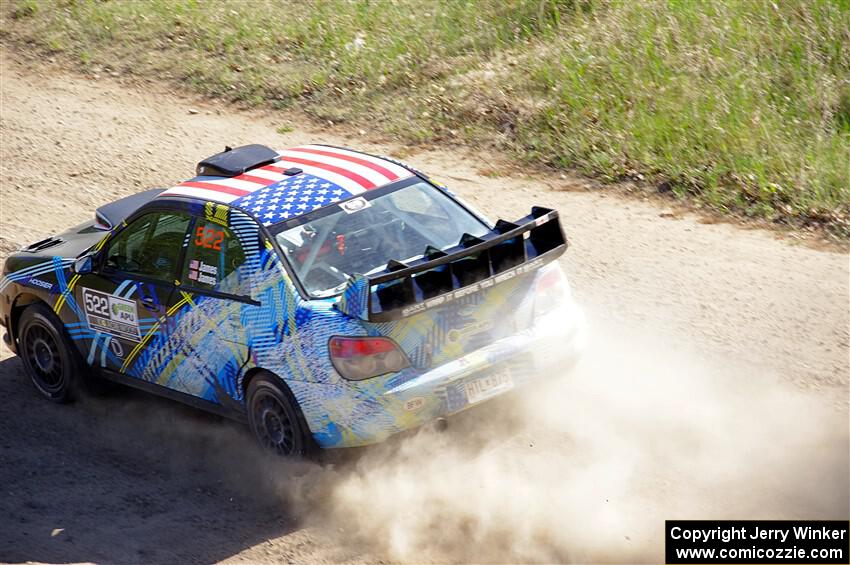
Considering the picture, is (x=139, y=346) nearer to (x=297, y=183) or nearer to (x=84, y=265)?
(x=84, y=265)

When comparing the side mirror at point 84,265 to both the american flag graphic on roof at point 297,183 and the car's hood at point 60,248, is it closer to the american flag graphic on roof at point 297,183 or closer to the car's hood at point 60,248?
the car's hood at point 60,248

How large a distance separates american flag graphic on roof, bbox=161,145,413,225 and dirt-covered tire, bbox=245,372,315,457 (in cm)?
99

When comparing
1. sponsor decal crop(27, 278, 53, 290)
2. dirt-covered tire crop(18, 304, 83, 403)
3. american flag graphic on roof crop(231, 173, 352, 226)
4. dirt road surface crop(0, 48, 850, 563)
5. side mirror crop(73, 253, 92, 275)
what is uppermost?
american flag graphic on roof crop(231, 173, 352, 226)

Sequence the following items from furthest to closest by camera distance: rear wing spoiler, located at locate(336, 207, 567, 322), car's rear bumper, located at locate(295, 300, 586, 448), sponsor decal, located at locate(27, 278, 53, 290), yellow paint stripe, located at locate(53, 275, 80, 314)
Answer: sponsor decal, located at locate(27, 278, 53, 290) → yellow paint stripe, located at locate(53, 275, 80, 314) → car's rear bumper, located at locate(295, 300, 586, 448) → rear wing spoiler, located at locate(336, 207, 567, 322)

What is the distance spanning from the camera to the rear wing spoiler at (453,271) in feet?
19.5

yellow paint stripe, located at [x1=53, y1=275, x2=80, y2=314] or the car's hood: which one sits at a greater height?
the car's hood

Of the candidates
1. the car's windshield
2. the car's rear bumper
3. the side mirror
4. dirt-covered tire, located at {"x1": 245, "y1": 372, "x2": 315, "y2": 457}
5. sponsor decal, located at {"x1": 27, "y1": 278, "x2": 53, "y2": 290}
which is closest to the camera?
the car's rear bumper

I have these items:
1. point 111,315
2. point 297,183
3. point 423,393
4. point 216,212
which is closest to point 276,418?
point 423,393

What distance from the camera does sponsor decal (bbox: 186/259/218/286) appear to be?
6812 mm

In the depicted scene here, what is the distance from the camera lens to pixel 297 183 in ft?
23.0

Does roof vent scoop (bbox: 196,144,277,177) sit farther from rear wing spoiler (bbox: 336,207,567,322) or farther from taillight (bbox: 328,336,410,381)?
taillight (bbox: 328,336,410,381)

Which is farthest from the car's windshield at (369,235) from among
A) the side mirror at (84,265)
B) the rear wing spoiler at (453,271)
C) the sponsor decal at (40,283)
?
the sponsor decal at (40,283)

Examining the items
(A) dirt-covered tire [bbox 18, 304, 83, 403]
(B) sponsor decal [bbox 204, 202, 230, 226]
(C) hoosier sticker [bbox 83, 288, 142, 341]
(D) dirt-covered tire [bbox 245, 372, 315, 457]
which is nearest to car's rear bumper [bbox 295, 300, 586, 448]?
(D) dirt-covered tire [bbox 245, 372, 315, 457]

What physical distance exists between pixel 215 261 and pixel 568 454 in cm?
248
